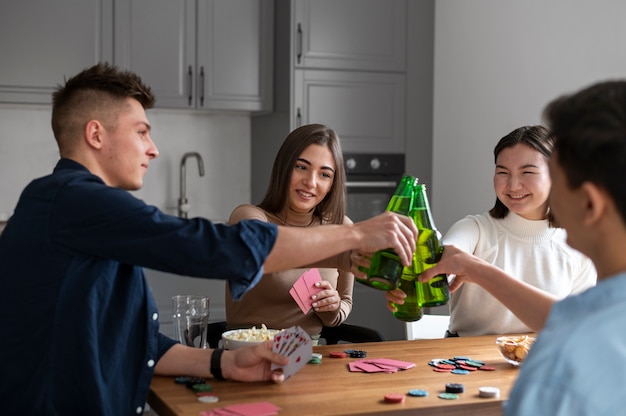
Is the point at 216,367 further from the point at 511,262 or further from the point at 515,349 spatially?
the point at 511,262

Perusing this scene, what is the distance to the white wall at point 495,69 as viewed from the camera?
12.6ft

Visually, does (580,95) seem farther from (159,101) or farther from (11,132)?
(11,132)

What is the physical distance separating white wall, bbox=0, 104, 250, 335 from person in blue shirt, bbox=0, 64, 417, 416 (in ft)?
8.47

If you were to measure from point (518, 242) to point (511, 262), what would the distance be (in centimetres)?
7

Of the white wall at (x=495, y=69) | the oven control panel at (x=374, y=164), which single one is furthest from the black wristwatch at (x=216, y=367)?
the oven control panel at (x=374, y=164)

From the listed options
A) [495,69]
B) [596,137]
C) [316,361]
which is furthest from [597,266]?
[495,69]

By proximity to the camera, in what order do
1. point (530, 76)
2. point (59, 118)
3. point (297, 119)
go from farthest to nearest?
point (297, 119) < point (530, 76) < point (59, 118)

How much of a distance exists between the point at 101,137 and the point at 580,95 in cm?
110

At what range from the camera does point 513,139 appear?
257 centimetres

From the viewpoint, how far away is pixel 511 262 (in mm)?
2600

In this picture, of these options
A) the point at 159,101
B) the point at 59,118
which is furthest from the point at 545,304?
the point at 159,101

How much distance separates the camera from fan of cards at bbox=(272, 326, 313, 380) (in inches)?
66.6

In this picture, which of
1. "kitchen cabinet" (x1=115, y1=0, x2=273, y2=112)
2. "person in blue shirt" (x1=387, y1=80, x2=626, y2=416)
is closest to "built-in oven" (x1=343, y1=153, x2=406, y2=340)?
"kitchen cabinet" (x1=115, y1=0, x2=273, y2=112)

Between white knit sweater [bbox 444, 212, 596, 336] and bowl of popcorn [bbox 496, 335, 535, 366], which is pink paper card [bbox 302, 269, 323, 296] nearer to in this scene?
white knit sweater [bbox 444, 212, 596, 336]
